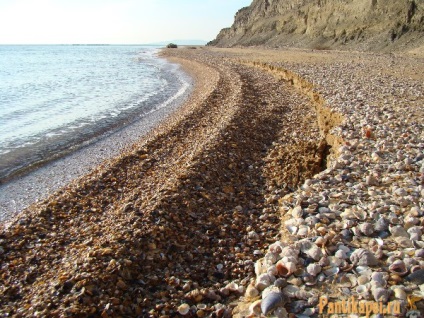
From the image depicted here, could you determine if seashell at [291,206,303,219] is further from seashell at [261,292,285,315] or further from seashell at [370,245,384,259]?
seashell at [261,292,285,315]

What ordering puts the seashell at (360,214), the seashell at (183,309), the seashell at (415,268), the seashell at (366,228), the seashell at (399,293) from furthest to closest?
the seashell at (360,214), the seashell at (366,228), the seashell at (183,309), the seashell at (415,268), the seashell at (399,293)

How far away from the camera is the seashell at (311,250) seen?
320cm

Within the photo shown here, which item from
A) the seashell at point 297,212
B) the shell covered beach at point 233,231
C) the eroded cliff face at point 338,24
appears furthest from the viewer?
the eroded cliff face at point 338,24

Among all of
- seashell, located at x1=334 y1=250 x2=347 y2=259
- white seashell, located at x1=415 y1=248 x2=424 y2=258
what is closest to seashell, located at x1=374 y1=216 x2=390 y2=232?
white seashell, located at x1=415 y1=248 x2=424 y2=258

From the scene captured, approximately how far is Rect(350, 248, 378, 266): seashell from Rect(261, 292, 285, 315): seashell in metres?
0.82

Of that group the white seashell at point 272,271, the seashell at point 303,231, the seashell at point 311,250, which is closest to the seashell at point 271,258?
the white seashell at point 272,271

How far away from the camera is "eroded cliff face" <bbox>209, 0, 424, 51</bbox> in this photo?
3184cm

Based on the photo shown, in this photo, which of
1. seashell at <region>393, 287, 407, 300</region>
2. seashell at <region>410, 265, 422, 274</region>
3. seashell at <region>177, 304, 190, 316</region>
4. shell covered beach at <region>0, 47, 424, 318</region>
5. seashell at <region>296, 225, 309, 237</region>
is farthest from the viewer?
seashell at <region>296, 225, 309, 237</region>

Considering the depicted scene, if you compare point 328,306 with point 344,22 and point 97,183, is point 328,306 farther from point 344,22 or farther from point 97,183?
point 344,22

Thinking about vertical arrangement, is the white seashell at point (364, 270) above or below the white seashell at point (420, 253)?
below

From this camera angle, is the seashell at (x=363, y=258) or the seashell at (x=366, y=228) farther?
Result: the seashell at (x=366, y=228)

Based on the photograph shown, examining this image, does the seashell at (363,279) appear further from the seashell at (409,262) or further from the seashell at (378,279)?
the seashell at (409,262)

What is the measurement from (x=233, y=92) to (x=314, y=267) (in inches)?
450

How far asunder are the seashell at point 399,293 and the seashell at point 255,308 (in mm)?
1041
